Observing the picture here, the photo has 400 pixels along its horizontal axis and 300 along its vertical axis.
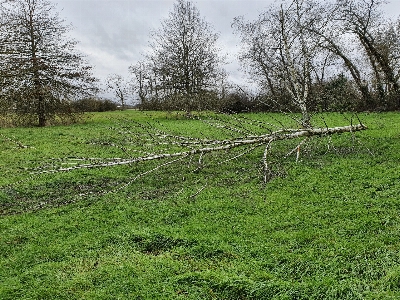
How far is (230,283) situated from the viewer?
13.7 feet

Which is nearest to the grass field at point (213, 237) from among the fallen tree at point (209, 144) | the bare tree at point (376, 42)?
the fallen tree at point (209, 144)

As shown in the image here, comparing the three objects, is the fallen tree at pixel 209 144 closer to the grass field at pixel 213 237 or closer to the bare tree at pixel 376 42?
the grass field at pixel 213 237

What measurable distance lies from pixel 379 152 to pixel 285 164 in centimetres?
239

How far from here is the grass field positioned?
416 centimetres

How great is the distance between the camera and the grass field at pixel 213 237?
4.16 metres

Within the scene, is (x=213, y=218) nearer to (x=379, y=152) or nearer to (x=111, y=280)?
(x=111, y=280)

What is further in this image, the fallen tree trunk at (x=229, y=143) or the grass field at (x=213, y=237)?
the fallen tree trunk at (x=229, y=143)

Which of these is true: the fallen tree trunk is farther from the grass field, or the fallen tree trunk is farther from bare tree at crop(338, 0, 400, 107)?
bare tree at crop(338, 0, 400, 107)

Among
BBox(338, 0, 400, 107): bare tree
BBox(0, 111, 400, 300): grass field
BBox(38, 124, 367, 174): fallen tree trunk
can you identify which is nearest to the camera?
BBox(0, 111, 400, 300): grass field

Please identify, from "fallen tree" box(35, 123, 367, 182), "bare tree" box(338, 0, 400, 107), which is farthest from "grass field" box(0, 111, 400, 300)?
"bare tree" box(338, 0, 400, 107)

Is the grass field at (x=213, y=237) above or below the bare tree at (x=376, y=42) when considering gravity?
below

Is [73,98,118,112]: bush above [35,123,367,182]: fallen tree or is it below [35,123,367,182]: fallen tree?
above

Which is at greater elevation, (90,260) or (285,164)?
(285,164)

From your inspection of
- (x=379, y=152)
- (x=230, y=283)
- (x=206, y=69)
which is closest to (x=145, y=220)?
(x=230, y=283)
